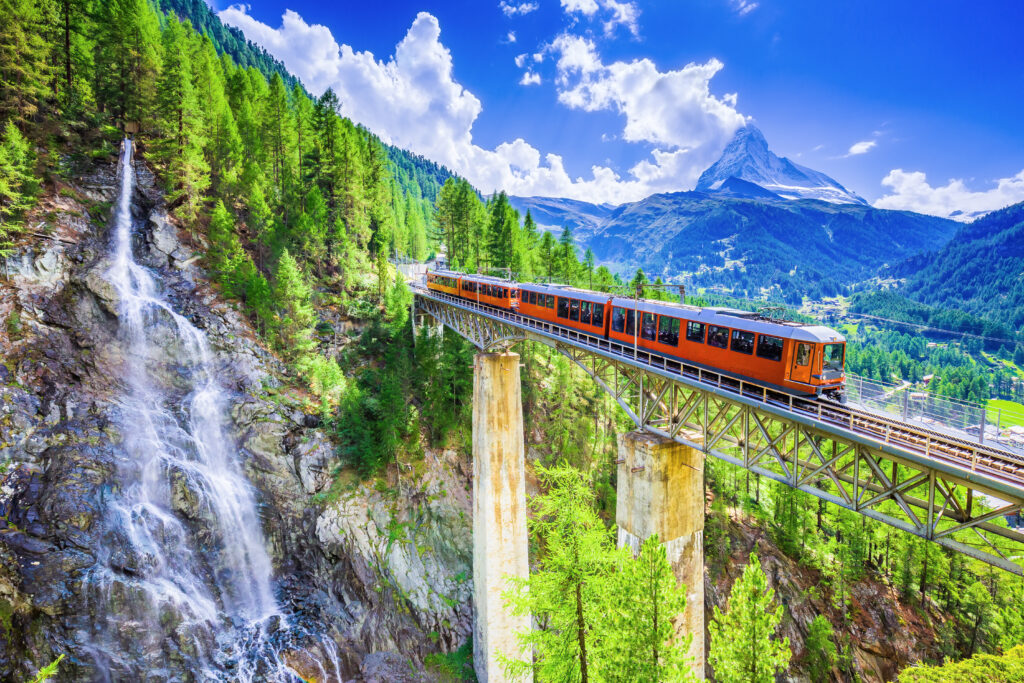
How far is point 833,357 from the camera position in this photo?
40.0 ft

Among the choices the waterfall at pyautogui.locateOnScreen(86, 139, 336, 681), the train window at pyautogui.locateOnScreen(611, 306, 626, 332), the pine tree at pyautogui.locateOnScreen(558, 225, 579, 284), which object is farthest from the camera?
the pine tree at pyautogui.locateOnScreen(558, 225, 579, 284)

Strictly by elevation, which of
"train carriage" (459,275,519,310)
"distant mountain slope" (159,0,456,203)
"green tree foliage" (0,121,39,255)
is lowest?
"train carriage" (459,275,519,310)

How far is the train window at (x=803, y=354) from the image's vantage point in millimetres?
12008

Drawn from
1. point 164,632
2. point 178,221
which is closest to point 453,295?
point 178,221

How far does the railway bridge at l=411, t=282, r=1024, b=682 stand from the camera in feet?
30.3

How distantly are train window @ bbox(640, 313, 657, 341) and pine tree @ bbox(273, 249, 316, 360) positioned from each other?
2198 centimetres

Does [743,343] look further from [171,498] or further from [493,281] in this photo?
[171,498]

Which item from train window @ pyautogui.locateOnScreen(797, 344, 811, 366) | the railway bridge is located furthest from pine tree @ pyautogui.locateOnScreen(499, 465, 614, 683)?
train window @ pyautogui.locateOnScreen(797, 344, 811, 366)

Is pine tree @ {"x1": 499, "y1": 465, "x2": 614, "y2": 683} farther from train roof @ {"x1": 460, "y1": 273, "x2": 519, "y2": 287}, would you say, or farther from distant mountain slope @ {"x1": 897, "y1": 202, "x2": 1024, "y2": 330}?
distant mountain slope @ {"x1": 897, "y1": 202, "x2": 1024, "y2": 330}

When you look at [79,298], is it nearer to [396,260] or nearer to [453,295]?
[453,295]

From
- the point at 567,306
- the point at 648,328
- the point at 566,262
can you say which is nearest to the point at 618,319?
the point at 648,328

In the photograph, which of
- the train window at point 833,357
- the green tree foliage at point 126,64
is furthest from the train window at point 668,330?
the green tree foliage at point 126,64

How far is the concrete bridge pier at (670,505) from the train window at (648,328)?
3780 millimetres

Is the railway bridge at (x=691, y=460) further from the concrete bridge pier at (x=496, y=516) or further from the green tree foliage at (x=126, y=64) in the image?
the green tree foliage at (x=126, y=64)
